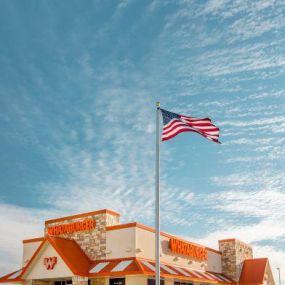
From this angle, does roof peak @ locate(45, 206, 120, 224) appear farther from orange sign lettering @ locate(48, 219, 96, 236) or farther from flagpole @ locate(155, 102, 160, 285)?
flagpole @ locate(155, 102, 160, 285)

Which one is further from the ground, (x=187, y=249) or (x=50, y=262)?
(x=187, y=249)

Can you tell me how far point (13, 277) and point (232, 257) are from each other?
20.2 metres

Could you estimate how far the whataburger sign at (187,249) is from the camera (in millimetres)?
33528

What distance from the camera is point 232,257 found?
43.2 meters

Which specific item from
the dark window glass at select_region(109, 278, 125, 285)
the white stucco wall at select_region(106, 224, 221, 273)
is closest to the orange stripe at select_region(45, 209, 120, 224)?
the white stucco wall at select_region(106, 224, 221, 273)

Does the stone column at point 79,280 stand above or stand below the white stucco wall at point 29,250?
below

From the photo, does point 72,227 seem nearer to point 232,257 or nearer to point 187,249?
point 187,249

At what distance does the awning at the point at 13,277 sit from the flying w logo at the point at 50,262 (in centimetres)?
251

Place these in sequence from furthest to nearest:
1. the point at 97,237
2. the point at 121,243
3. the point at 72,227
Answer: the point at 72,227
the point at 97,237
the point at 121,243

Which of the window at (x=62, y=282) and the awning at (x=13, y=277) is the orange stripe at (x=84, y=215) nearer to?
the awning at (x=13, y=277)

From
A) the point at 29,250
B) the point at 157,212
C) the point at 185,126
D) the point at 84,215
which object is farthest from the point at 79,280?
the point at 185,126

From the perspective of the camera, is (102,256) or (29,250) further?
(29,250)

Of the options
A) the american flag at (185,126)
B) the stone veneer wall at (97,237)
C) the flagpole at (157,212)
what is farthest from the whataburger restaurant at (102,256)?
the american flag at (185,126)

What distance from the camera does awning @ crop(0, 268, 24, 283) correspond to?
32.3m
